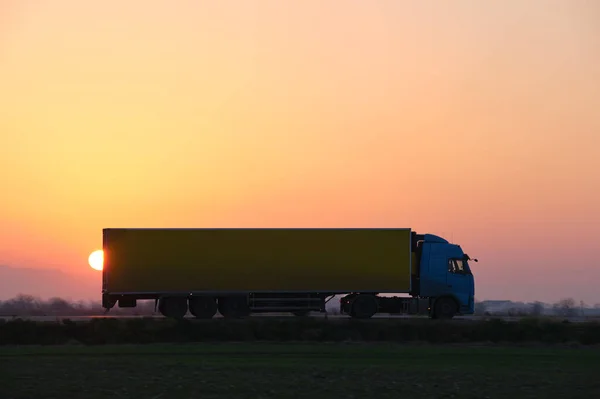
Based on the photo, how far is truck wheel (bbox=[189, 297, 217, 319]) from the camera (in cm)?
4500

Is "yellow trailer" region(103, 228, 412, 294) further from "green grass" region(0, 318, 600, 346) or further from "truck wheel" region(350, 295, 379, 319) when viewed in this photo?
"green grass" region(0, 318, 600, 346)

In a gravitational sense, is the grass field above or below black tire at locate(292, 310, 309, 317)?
below

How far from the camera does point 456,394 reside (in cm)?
2144

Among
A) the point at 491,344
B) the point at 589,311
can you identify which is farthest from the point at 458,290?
the point at 589,311

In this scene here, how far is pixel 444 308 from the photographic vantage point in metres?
45.2

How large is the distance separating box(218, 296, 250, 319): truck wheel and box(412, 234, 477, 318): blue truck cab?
26.8 feet

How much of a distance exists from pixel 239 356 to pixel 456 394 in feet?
29.3

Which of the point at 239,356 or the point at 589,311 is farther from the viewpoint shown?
the point at 589,311

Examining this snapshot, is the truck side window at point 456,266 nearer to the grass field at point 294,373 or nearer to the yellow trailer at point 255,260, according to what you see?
the yellow trailer at point 255,260

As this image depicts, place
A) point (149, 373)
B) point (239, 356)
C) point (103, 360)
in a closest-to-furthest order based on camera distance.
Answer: point (149, 373)
point (103, 360)
point (239, 356)

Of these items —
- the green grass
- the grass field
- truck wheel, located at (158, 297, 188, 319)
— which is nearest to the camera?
the grass field

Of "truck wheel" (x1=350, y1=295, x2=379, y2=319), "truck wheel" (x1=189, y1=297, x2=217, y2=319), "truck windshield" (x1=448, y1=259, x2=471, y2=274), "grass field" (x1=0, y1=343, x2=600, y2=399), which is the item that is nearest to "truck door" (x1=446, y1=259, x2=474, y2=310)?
"truck windshield" (x1=448, y1=259, x2=471, y2=274)

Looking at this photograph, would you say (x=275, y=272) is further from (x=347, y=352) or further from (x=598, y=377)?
(x=598, y=377)

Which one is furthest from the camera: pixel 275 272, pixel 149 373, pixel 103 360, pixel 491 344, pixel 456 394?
pixel 275 272
